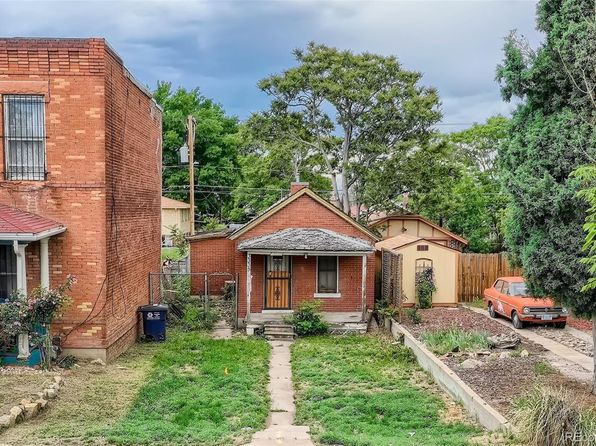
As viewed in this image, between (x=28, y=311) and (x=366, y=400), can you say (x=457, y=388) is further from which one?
(x=28, y=311)

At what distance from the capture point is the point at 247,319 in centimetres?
1827

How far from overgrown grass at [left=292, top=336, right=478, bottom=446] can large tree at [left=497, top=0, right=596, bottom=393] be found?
3323 mm

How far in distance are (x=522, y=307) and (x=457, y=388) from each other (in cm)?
772

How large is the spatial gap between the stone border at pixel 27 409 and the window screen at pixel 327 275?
33.5 feet

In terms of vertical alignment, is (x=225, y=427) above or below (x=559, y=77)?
below

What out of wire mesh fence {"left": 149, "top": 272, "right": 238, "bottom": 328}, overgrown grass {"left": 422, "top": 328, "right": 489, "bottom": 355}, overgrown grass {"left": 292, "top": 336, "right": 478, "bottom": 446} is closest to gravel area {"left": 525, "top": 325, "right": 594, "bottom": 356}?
overgrown grass {"left": 422, "top": 328, "right": 489, "bottom": 355}

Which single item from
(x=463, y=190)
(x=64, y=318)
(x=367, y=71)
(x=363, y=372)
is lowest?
(x=363, y=372)

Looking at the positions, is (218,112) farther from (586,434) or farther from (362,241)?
(586,434)

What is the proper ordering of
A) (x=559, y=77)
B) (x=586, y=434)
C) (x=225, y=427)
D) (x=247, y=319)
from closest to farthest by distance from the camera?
(x=586, y=434)
(x=225, y=427)
(x=559, y=77)
(x=247, y=319)

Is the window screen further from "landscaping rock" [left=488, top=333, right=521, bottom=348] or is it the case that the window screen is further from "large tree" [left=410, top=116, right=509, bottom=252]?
"large tree" [left=410, top=116, right=509, bottom=252]

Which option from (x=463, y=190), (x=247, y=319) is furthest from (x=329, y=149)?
(x=247, y=319)

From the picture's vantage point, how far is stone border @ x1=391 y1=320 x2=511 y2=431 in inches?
358

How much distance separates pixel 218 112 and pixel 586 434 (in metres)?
55.9

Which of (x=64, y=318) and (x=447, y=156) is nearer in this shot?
(x=64, y=318)
